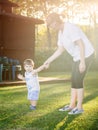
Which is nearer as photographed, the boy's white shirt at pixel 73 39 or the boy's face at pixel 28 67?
the boy's white shirt at pixel 73 39

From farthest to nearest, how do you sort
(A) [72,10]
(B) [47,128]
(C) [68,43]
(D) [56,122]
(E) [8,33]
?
(A) [72,10] → (E) [8,33] → (C) [68,43] → (D) [56,122] → (B) [47,128]

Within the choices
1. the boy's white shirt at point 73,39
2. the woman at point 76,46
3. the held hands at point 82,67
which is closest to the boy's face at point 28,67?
the woman at point 76,46

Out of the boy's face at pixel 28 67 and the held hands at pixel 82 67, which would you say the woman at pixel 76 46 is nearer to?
the held hands at pixel 82 67

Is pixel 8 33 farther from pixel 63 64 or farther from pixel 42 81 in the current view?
pixel 63 64

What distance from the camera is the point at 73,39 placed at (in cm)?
749

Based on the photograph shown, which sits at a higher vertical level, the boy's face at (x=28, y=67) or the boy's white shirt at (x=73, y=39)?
the boy's white shirt at (x=73, y=39)

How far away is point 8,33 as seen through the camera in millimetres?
25172

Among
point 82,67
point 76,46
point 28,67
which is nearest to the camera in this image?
point 82,67

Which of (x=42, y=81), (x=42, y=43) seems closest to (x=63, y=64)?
(x=42, y=81)

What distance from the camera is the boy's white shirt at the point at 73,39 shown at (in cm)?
751

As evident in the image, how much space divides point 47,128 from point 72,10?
4762cm

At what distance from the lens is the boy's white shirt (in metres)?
7.51

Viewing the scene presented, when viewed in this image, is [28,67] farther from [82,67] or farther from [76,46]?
[82,67]

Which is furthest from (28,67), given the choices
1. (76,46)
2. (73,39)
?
(73,39)
